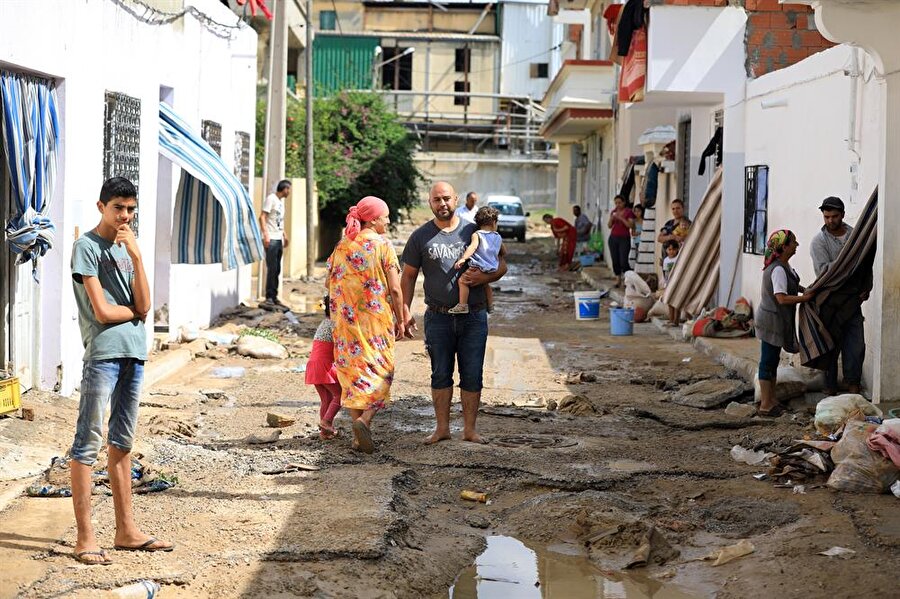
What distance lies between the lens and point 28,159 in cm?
859

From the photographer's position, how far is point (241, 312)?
1638cm

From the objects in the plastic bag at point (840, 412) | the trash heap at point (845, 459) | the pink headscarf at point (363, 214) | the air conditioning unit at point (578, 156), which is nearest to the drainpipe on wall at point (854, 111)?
the plastic bag at point (840, 412)

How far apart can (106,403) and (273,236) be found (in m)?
11.8

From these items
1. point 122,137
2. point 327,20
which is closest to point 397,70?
point 327,20

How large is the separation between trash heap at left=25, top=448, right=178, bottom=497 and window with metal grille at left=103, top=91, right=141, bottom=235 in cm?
424

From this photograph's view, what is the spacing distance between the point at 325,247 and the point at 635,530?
23223 millimetres

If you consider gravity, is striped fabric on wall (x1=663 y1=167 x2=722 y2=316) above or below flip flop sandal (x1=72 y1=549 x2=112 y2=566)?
above

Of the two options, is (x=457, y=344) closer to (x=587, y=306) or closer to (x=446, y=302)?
(x=446, y=302)

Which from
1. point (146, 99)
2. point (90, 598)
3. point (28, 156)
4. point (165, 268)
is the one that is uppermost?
point (146, 99)

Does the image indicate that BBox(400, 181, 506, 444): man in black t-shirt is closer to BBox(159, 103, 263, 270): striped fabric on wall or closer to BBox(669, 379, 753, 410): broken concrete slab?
BBox(669, 379, 753, 410): broken concrete slab

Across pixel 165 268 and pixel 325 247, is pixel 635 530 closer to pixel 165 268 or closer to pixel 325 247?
pixel 165 268

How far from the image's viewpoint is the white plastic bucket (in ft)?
56.8

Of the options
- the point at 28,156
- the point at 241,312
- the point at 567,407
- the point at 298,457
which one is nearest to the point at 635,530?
the point at 298,457

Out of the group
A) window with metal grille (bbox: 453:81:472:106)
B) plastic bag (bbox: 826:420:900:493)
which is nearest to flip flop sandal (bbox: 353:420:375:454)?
plastic bag (bbox: 826:420:900:493)
